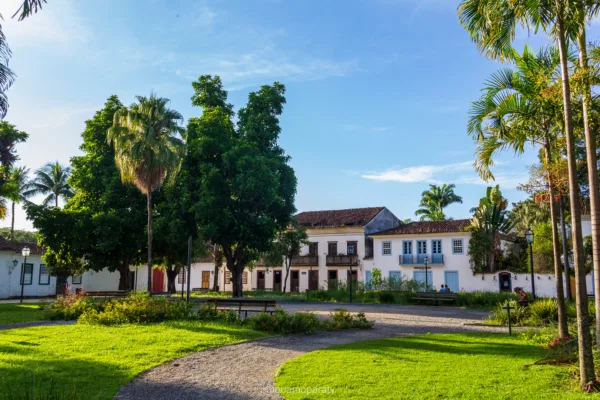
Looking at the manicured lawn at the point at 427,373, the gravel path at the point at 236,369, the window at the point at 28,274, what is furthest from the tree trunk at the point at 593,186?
the window at the point at 28,274

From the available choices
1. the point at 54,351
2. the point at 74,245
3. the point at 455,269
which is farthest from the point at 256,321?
the point at 455,269

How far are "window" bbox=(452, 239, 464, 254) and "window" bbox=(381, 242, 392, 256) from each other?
18.3ft

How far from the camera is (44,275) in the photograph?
114 feet

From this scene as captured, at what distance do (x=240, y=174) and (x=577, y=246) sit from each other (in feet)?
66.2

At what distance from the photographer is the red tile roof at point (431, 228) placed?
39122mm

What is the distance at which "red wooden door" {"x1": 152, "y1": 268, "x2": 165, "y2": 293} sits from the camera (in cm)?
4797

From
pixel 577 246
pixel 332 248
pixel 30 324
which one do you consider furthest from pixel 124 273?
pixel 577 246

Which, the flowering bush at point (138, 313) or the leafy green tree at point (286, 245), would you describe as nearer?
the flowering bush at point (138, 313)

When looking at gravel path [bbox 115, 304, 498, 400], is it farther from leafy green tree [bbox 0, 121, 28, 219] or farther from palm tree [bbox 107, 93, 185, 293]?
leafy green tree [bbox 0, 121, 28, 219]

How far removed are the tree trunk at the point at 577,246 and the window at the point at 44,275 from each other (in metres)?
35.2

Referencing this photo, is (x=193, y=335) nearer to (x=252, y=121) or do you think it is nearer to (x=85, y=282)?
(x=252, y=121)

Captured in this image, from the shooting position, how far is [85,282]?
39781mm

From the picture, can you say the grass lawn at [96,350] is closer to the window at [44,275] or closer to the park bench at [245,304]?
the park bench at [245,304]

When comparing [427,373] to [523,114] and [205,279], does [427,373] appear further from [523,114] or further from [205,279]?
[205,279]
